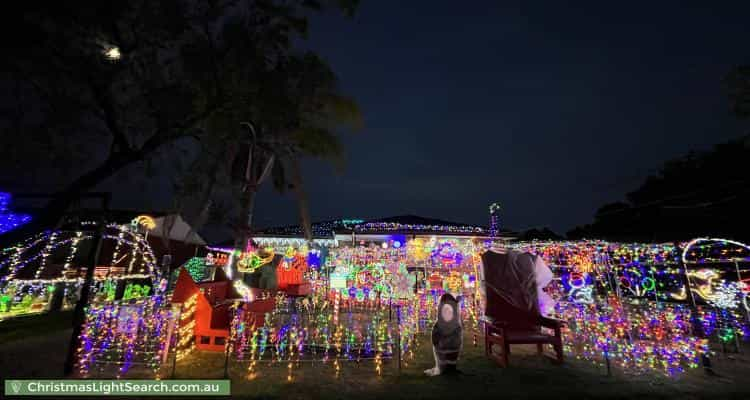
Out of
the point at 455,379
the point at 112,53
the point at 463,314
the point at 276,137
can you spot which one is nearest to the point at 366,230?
the point at 463,314

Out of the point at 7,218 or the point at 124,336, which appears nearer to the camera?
the point at 7,218

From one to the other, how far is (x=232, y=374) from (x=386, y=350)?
7.12ft

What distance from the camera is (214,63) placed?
5.48 metres

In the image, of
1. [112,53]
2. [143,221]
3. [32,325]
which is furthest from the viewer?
[143,221]

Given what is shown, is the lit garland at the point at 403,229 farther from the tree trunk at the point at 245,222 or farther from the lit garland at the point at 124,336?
the tree trunk at the point at 245,222

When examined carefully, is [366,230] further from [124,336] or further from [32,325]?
[32,325]

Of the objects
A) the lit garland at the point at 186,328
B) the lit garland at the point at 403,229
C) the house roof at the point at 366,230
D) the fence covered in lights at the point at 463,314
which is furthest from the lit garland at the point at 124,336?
the lit garland at the point at 403,229

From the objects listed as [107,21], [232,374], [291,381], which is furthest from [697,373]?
[107,21]

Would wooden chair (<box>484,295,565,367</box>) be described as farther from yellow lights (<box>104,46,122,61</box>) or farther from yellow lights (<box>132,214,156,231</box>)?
yellow lights (<box>132,214,156,231</box>)

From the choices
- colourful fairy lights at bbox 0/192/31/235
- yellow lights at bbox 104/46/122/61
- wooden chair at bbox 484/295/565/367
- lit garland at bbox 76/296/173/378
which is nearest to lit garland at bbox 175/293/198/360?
lit garland at bbox 76/296/173/378

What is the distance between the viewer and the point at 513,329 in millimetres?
4750

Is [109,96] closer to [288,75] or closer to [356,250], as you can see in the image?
[288,75]

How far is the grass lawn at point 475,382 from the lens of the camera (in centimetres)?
325

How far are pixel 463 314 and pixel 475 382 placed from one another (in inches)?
186
